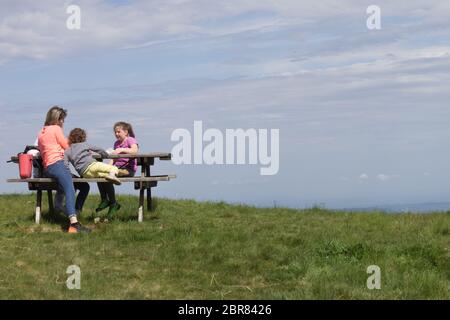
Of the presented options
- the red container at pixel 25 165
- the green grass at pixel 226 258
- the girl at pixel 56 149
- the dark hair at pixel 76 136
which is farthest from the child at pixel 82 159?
the green grass at pixel 226 258

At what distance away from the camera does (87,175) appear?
42.1ft

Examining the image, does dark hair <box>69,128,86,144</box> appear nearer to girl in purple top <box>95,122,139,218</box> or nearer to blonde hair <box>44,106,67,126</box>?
blonde hair <box>44,106,67,126</box>

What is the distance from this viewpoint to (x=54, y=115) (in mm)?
12164

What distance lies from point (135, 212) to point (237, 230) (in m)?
3.16

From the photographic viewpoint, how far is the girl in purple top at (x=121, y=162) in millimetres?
13562

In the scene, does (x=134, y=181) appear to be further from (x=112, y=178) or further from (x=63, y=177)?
(x=63, y=177)

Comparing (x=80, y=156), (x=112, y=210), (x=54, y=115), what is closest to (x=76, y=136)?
(x=80, y=156)

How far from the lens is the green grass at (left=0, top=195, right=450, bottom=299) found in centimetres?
785

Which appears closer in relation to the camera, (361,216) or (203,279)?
(203,279)

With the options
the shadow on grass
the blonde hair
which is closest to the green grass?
the shadow on grass

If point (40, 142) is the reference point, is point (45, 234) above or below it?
below
